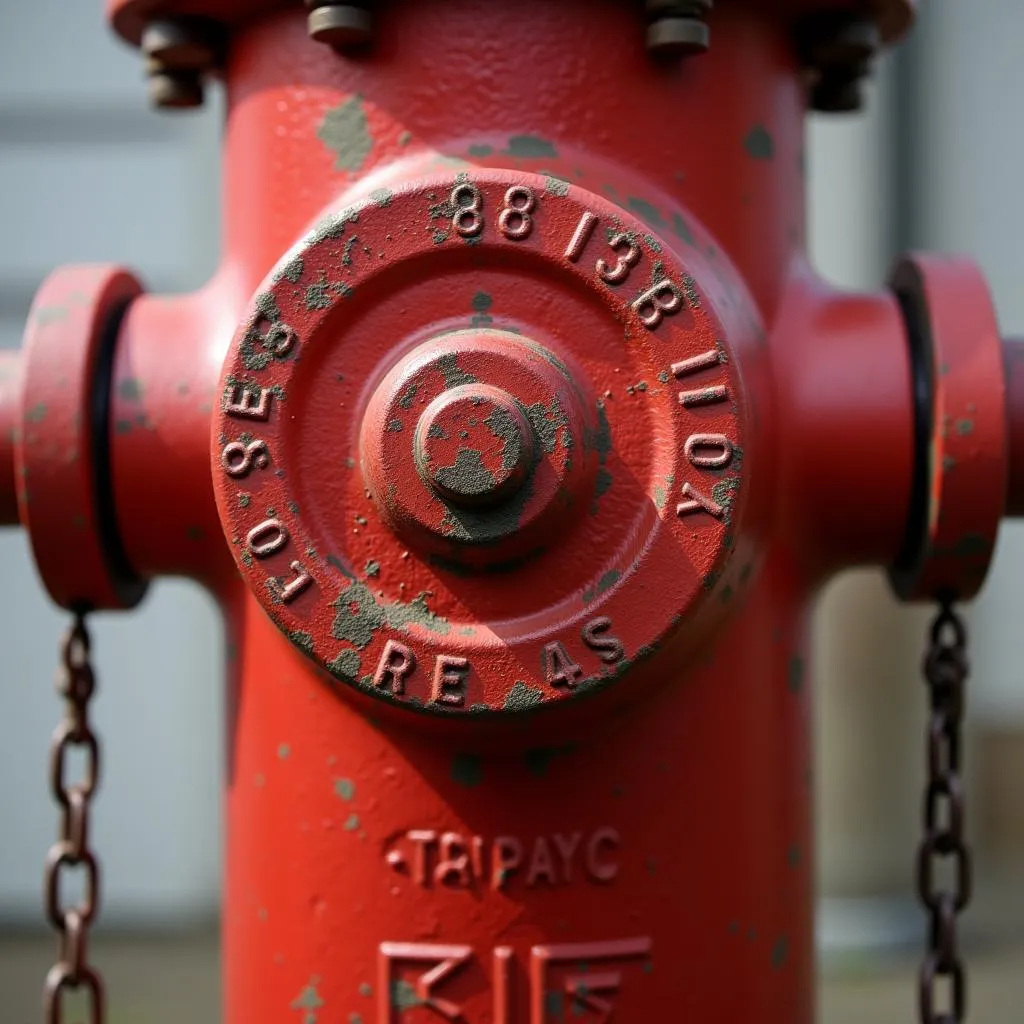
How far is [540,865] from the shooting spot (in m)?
1.02

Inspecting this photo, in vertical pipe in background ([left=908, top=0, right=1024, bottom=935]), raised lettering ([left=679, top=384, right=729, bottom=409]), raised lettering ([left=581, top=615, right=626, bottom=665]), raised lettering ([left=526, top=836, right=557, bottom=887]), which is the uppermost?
vertical pipe in background ([left=908, top=0, right=1024, bottom=935])

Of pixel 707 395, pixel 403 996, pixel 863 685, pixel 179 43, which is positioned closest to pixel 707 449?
pixel 707 395

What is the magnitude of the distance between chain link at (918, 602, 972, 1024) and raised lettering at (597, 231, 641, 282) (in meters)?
0.42

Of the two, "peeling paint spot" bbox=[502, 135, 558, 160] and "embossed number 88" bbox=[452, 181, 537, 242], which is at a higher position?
"peeling paint spot" bbox=[502, 135, 558, 160]

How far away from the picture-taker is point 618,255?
0.94 metres

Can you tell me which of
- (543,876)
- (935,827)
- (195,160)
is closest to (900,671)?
(195,160)

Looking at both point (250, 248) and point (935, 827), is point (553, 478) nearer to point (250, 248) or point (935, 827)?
point (250, 248)

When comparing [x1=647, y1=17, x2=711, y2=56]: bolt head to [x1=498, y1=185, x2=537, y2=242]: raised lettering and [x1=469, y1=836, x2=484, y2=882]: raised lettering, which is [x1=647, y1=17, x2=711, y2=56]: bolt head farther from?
[x1=469, y1=836, x2=484, y2=882]: raised lettering

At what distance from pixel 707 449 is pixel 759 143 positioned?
0.32 metres

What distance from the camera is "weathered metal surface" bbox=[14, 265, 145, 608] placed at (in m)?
1.05

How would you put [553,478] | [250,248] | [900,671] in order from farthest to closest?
[900,671] < [250,248] < [553,478]

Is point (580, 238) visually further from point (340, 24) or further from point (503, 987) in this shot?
point (503, 987)

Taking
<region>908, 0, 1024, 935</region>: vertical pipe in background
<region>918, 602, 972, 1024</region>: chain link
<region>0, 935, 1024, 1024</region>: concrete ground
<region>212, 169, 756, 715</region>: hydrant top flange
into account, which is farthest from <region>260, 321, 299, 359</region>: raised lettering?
<region>908, 0, 1024, 935</region>: vertical pipe in background

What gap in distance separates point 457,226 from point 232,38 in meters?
0.37
